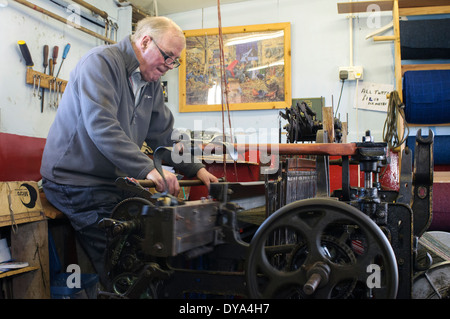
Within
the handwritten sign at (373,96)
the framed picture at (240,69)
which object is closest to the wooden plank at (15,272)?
the framed picture at (240,69)

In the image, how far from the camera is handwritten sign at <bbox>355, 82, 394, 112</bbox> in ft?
13.8

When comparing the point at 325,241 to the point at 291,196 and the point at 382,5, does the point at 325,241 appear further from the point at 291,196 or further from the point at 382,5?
the point at 382,5

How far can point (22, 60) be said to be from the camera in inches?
126

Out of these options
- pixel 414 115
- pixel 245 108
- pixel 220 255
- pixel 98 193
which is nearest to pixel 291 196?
pixel 220 255

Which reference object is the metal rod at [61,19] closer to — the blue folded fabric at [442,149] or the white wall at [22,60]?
the white wall at [22,60]

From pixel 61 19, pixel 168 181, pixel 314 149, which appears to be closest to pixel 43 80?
pixel 61 19

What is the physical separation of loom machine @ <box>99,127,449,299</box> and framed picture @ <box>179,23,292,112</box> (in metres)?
2.95

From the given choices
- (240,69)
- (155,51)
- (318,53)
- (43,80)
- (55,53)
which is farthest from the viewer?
(240,69)

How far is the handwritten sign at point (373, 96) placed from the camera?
4219 millimetres

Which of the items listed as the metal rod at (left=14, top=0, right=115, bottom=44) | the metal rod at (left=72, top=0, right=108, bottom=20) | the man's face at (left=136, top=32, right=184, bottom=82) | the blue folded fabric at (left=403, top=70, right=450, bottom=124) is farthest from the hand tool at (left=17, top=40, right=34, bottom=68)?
the blue folded fabric at (left=403, top=70, right=450, bottom=124)

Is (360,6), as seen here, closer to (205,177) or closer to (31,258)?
(205,177)

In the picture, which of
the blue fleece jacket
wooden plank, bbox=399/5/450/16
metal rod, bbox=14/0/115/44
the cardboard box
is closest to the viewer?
the blue fleece jacket

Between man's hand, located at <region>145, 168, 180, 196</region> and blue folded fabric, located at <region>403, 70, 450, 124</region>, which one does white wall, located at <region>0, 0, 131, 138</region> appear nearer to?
man's hand, located at <region>145, 168, 180, 196</region>

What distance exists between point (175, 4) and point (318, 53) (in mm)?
1715
